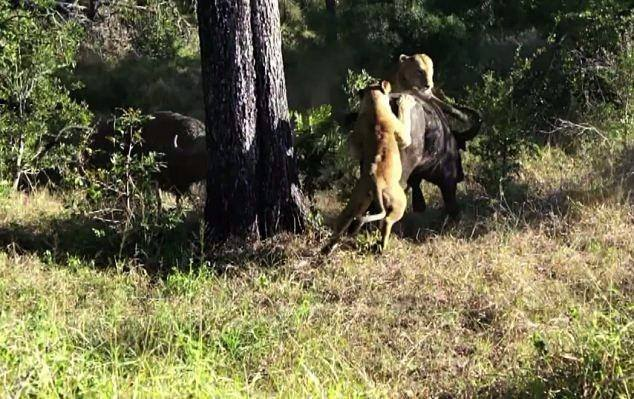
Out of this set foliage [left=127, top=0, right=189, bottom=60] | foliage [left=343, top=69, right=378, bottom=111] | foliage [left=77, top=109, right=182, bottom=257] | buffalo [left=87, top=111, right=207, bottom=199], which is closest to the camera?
foliage [left=77, top=109, right=182, bottom=257]

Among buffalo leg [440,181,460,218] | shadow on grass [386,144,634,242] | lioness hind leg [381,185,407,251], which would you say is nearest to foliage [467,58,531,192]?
shadow on grass [386,144,634,242]

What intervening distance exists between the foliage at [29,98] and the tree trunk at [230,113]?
266 cm

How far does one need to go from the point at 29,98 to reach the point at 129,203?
9.76ft

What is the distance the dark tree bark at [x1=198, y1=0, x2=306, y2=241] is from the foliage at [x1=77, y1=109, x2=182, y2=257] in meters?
0.46

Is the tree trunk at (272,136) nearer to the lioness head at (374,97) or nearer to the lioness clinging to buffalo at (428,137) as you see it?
the lioness clinging to buffalo at (428,137)

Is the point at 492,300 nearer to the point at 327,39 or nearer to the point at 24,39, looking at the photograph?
the point at 24,39

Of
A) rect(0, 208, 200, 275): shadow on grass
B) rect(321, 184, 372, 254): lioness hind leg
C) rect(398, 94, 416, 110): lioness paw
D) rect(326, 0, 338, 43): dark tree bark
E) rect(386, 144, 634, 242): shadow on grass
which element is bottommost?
rect(0, 208, 200, 275): shadow on grass

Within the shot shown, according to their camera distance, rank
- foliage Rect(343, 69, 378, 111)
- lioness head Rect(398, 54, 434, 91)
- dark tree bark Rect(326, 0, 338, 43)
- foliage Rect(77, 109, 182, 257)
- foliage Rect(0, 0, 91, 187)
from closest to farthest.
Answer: foliage Rect(77, 109, 182, 257), lioness head Rect(398, 54, 434, 91), foliage Rect(343, 69, 378, 111), foliage Rect(0, 0, 91, 187), dark tree bark Rect(326, 0, 338, 43)

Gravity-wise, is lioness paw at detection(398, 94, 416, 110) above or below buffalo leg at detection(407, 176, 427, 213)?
above

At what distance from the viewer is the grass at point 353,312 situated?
3.94m

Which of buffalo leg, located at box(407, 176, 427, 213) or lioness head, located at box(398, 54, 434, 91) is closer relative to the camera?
lioness head, located at box(398, 54, 434, 91)

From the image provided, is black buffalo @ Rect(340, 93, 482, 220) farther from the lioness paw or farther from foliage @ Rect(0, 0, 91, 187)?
foliage @ Rect(0, 0, 91, 187)

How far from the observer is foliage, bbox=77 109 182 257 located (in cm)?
683

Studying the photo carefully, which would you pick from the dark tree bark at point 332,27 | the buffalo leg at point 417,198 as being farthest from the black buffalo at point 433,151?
the dark tree bark at point 332,27
